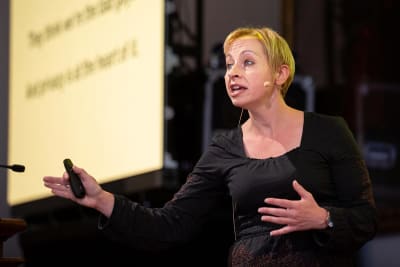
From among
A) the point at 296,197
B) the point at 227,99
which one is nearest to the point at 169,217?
the point at 296,197

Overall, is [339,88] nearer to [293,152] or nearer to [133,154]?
[133,154]

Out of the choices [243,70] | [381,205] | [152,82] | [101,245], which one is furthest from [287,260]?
[101,245]

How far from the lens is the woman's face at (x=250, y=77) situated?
6.40ft

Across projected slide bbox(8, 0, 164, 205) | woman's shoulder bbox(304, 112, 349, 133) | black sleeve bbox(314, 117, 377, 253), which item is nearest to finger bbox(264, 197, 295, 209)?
black sleeve bbox(314, 117, 377, 253)

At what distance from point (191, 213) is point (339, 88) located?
2122 millimetres

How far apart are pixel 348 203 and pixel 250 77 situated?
349 millimetres

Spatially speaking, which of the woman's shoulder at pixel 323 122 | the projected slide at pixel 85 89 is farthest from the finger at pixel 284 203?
the projected slide at pixel 85 89

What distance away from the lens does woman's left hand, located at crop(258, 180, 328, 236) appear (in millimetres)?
1745

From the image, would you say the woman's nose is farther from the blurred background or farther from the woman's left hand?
the blurred background

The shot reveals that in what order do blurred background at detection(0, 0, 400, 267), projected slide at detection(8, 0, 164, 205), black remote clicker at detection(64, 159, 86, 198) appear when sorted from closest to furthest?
black remote clicker at detection(64, 159, 86, 198), projected slide at detection(8, 0, 164, 205), blurred background at detection(0, 0, 400, 267)

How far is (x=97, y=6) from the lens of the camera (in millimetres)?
3828

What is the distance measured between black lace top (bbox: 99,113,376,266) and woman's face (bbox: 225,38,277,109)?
0.32 feet

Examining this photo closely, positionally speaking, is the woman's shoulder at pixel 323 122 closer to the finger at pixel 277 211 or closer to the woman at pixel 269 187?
the woman at pixel 269 187

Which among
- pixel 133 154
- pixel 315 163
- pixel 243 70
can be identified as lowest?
pixel 133 154
